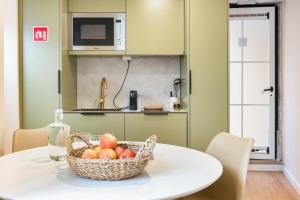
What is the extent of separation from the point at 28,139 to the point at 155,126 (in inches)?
52.5

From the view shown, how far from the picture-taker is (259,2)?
4340mm

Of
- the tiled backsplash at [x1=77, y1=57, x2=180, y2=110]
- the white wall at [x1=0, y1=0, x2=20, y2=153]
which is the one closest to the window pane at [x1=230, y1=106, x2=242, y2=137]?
the tiled backsplash at [x1=77, y1=57, x2=180, y2=110]

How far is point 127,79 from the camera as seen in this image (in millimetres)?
3902

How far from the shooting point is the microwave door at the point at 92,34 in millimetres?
3492

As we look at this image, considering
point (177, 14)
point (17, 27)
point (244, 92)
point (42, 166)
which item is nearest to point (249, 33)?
point (244, 92)

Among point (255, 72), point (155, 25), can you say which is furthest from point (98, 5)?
point (255, 72)

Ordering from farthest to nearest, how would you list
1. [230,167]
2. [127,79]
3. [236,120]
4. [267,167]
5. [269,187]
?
[236,120] < [267,167] < [127,79] < [269,187] < [230,167]

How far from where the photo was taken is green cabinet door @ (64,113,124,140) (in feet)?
10.9

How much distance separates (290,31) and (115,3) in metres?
2.08

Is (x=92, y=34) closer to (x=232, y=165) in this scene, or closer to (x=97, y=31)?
(x=97, y=31)

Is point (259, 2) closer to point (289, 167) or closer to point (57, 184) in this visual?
point (289, 167)

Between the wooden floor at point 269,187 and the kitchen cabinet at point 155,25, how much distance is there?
1.67 m

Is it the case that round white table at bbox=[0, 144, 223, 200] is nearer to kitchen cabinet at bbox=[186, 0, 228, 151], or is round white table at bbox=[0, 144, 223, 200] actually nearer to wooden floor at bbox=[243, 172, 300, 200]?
kitchen cabinet at bbox=[186, 0, 228, 151]

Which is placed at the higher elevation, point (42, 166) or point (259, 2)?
point (259, 2)
